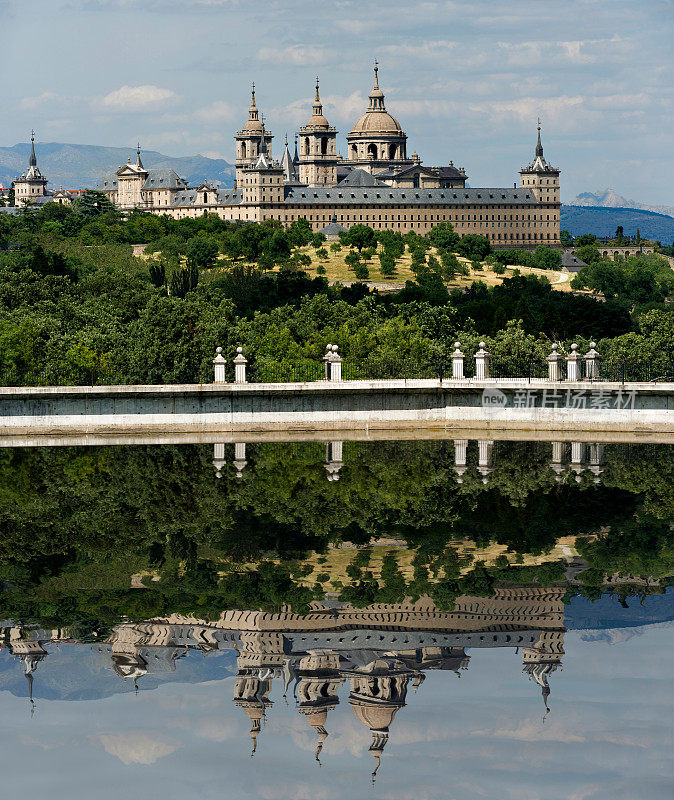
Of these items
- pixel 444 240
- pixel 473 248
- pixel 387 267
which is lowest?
pixel 387 267

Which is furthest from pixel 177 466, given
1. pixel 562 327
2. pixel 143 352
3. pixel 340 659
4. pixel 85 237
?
pixel 85 237

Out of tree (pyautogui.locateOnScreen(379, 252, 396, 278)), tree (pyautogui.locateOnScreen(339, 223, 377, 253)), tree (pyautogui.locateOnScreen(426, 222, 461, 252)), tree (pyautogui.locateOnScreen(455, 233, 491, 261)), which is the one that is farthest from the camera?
tree (pyautogui.locateOnScreen(426, 222, 461, 252))

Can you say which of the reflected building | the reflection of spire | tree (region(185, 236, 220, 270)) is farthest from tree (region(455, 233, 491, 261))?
the reflection of spire

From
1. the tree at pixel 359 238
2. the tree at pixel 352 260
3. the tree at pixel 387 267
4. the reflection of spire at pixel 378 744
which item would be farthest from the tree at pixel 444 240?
the reflection of spire at pixel 378 744

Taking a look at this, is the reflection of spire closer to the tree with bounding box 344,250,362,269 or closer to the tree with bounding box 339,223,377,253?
the tree with bounding box 344,250,362,269

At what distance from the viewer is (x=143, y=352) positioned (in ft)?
212

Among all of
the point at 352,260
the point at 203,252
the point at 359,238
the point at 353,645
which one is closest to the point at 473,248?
the point at 359,238

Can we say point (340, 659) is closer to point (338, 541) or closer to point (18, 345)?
point (338, 541)

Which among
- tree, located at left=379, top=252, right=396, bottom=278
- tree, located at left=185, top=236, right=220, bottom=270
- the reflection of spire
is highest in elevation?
tree, located at left=185, top=236, right=220, bottom=270

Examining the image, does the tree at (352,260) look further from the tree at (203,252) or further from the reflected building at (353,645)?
the reflected building at (353,645)

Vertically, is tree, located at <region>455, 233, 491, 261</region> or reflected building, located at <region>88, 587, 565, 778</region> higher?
tree, located at <region>455, 233, 491, 261</region>

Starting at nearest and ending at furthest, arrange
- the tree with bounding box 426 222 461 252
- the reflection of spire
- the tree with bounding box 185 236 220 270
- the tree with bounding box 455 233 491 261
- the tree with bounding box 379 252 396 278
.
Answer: the reflection of spire < the tree with bounding box 379 252 396 278 < the tree with bounding box 185 236 220 270 < the tree with bounding box 455 233 491 261 < the tree with bounding box 426 222 461 252

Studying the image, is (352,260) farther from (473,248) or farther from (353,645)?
(353,645)

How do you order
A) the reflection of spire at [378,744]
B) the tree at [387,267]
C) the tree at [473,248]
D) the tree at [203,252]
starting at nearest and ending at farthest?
the reflection of spire at [378,744]
the tree at [387,267]
the tree at [203,252]
the tree at [473,248]
